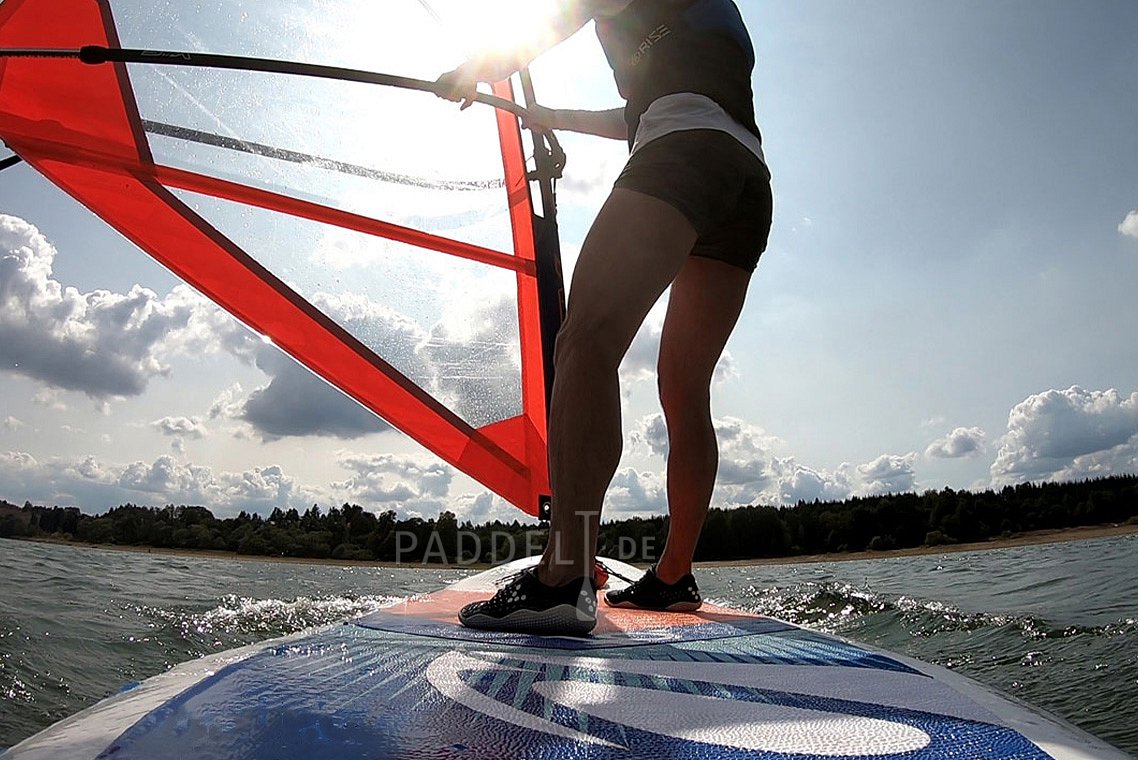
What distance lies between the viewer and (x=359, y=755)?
66cm

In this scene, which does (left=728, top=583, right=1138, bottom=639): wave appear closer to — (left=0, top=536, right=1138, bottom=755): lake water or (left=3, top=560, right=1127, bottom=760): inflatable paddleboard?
(left=0, top=536, right=1138, bottom=755): lake water

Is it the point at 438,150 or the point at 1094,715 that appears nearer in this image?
the point at 1094,715

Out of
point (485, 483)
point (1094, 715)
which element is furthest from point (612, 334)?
point (485, 483)

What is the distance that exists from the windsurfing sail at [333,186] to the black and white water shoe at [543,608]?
1767 millimetres

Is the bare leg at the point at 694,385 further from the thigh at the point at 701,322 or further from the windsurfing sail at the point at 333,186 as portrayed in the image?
the windsurfing sail at the point at 333,186

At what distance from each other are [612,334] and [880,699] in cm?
74

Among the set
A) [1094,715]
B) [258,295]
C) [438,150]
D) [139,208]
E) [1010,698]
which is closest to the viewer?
[1010,698]

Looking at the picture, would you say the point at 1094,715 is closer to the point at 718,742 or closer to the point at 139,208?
the point at 718,742

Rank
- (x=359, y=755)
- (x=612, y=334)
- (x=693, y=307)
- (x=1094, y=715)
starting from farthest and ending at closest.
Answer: (x=1094, y=715)
(x=693, y=307)
(x=612, y=334)
(x=359, y=755)

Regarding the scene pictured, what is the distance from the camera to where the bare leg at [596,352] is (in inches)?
54.3

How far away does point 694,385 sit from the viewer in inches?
76.7

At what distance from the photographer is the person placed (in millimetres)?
1398

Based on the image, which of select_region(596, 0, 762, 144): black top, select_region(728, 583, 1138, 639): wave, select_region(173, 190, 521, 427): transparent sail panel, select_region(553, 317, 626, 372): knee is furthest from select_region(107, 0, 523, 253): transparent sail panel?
select_region(728, 583, 1138, 639): wave

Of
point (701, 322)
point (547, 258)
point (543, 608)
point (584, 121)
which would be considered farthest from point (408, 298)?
point (543, 608)
